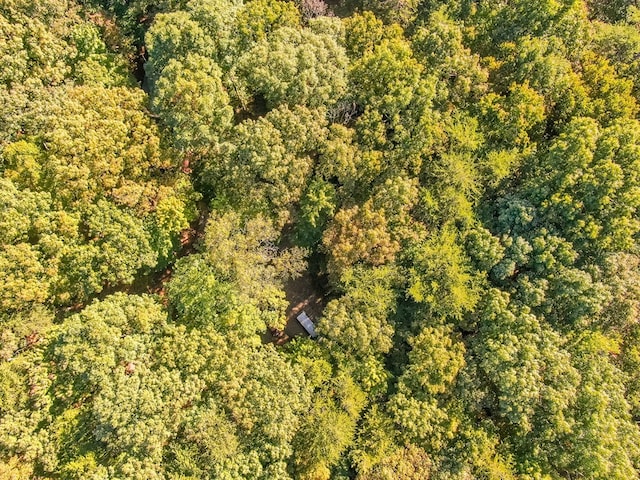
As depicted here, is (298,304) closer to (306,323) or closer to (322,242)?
(306,323)

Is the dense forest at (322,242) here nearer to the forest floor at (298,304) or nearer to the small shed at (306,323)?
the forest floor at (298,304)

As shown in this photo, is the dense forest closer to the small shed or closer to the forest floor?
the forest floor

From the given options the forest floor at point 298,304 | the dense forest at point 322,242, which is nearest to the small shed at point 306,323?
the forest floor at point 298,304

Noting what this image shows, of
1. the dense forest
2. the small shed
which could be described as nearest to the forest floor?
the small shed

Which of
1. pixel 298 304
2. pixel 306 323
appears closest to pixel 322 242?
pixel 298 304

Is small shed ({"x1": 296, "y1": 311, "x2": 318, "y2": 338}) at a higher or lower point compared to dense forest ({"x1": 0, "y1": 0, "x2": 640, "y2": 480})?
lower

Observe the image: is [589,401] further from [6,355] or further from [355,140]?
[6,355]

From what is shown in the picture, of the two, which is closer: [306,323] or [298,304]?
[306,323]

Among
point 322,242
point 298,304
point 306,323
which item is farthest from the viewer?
point 298,304
